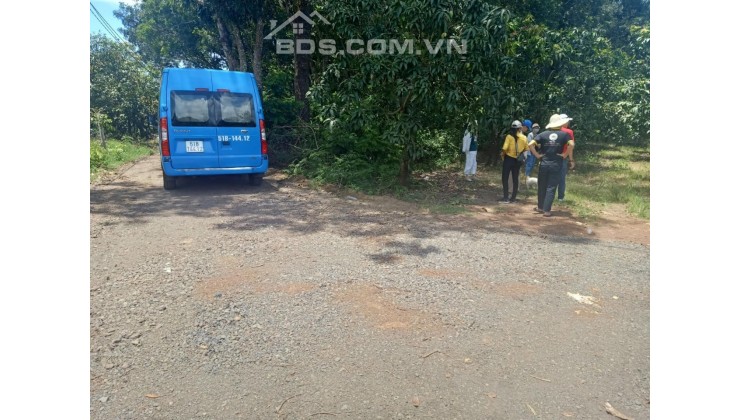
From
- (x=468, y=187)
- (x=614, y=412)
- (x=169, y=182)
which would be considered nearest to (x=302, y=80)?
(x=169, y=182)

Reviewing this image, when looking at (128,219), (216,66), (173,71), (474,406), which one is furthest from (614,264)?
(216,66)

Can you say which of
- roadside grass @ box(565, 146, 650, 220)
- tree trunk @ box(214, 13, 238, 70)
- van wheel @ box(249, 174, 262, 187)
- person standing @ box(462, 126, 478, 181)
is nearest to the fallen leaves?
roadside grass @ box(565, 146, 650, 220)

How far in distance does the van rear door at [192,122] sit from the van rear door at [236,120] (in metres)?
0.13

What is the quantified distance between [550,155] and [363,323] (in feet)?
16.5

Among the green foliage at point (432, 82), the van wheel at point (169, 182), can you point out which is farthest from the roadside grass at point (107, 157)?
the green foliage at point (432, 82)

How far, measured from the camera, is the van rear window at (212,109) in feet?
27.8

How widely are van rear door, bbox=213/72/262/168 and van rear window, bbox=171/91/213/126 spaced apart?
165 mm

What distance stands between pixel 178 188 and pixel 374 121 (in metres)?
3.93

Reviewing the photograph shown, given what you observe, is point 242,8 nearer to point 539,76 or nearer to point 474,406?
Result: point 539,76

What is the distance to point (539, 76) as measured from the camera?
1304 cm

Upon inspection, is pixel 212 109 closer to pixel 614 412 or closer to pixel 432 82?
pixel 432 82

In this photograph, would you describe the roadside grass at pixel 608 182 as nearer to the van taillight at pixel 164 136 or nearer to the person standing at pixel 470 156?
the person standing at pixel 470 156

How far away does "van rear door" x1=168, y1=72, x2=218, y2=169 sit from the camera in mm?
8445

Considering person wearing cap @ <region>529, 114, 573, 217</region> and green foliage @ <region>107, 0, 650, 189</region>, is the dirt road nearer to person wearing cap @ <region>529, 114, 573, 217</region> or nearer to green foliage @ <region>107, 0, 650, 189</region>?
person wearing cap @ <region>529, 114, 573, 217</region>
